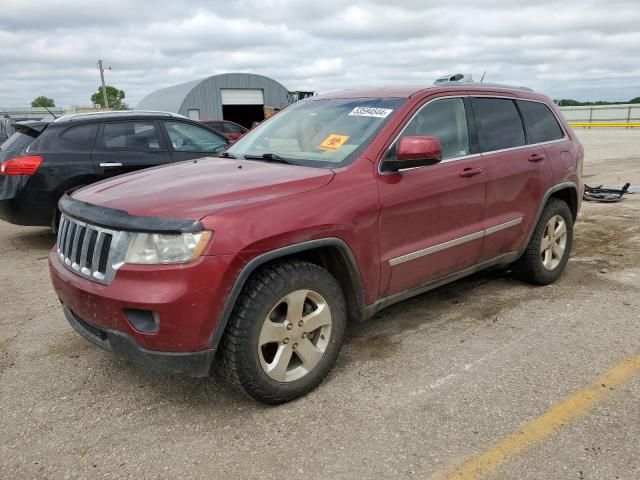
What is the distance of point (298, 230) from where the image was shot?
2.82m

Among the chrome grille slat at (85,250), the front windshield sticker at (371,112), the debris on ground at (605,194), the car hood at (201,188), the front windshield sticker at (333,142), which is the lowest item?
the debris on ground at (605,194)

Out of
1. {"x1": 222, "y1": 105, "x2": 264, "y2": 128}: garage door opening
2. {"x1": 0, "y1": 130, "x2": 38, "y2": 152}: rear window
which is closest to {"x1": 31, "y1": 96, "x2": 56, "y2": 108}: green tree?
{"x1": 222, "y1": 105, "x2": 264, "y2": 128}: garage door opening

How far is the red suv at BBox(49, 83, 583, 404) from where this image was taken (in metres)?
2.58

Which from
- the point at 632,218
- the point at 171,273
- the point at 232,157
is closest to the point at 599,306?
the point at 232,157

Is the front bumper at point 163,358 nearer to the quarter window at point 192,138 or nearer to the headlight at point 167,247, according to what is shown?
the headlight at point 167,247

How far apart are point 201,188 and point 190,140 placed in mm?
4698

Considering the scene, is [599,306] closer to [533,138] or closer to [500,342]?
[500,342]

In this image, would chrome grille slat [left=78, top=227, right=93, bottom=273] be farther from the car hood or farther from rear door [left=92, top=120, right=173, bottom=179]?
rear door [left=92, top=120, right=173, bottom=179]

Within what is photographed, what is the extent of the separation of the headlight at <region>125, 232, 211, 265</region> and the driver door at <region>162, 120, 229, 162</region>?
4.64m

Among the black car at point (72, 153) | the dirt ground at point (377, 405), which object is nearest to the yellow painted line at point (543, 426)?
the dirt ground at point (377, 405)

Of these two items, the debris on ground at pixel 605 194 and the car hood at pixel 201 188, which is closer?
the car hood at pixel 201 188

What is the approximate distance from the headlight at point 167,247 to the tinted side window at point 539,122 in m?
3.16

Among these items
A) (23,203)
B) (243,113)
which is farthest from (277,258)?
(243,113)

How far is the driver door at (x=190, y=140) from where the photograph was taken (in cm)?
712
